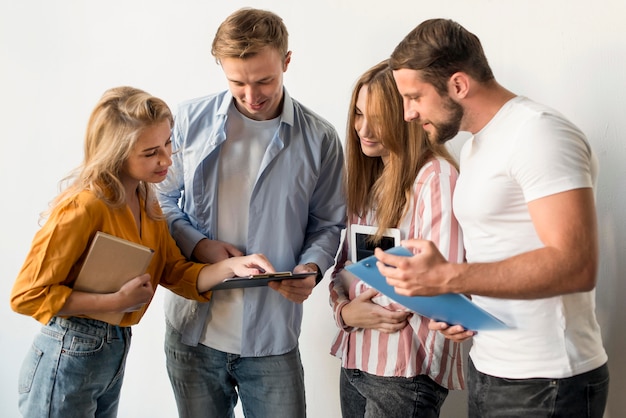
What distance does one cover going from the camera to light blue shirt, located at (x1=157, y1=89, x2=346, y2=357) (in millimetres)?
2051

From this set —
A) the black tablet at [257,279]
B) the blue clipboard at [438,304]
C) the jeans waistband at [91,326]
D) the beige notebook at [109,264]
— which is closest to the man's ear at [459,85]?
the blue clipboard at [438,304]

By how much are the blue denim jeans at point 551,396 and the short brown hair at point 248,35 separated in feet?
3.29

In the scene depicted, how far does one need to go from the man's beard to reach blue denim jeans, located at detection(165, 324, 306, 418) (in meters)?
0.80

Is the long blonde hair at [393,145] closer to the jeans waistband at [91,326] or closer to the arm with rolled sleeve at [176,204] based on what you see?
the arm with rolled sleeve at [176,204]

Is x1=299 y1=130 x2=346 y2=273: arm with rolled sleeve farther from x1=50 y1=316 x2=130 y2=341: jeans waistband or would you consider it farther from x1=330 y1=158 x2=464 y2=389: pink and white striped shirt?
x1=50 y1=316 x2=130 y2=341: jeans waistband

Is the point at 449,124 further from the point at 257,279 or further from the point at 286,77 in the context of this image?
the point at 286,77

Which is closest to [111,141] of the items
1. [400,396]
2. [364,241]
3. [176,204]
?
[176,204]

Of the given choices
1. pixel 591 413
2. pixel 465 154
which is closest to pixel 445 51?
pixel 465 154

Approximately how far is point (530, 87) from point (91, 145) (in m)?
1.17

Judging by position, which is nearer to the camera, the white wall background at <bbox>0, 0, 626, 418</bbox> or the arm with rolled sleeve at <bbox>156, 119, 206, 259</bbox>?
the white wall background at <bbox>0, 0, 626, 418</bbox>

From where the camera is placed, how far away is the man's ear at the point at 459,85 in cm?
159

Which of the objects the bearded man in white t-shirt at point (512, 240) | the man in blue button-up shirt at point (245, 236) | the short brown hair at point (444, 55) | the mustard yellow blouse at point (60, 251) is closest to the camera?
the bearded man in white t-shirt at point (512, 240)

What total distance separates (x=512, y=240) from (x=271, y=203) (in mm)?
754

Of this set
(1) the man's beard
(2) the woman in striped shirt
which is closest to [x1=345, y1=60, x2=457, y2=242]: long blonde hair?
(2) the woman in striped shirt
